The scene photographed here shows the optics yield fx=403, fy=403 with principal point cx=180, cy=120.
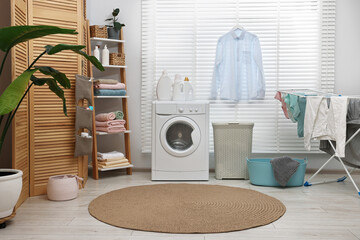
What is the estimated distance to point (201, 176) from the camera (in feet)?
13.3

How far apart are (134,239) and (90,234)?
285mm

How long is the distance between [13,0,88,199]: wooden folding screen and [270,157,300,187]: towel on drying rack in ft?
5.85

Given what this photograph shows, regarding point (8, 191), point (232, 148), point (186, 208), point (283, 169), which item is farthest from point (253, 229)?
point (232, 148)

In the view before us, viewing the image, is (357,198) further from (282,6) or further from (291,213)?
(282,6)

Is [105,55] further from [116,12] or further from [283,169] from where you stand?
[283,169]

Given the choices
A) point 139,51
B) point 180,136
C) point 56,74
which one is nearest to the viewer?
point 56,74

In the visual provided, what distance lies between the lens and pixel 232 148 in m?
4.11

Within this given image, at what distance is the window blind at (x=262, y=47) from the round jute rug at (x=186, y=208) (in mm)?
1067

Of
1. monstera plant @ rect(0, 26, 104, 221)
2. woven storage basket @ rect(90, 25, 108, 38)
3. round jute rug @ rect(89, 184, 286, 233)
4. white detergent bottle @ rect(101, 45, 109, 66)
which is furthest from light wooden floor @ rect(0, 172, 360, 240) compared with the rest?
woven storage basket @ rect(90, 25, 108, 38)

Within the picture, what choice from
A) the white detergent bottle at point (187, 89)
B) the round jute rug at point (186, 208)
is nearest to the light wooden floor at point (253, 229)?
the round jute rug at point (186, 208)

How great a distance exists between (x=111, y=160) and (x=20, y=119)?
51.1 inches

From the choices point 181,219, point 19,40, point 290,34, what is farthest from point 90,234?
point 290,34

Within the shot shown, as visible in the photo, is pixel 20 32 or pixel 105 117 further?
pixel 105 117

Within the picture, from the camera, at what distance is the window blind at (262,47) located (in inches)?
175
